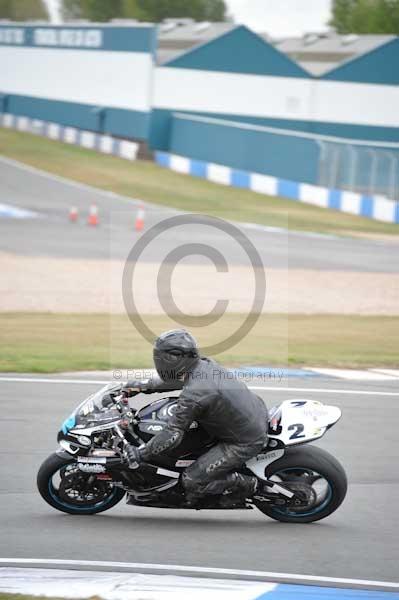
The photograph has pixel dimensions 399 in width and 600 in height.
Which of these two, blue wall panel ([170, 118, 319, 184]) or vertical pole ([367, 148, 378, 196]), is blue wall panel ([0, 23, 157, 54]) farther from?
vertical pole ([367, 148, 378, 196])

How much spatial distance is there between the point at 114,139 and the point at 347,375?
4283 cm

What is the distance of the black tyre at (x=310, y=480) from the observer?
7661 millimetres

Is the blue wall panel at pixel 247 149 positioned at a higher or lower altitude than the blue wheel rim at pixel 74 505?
higher

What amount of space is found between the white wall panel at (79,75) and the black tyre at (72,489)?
4699 centimetres

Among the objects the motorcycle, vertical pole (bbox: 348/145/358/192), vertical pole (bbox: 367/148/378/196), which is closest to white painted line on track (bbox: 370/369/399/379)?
the motorcycle

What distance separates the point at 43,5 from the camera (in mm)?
138000

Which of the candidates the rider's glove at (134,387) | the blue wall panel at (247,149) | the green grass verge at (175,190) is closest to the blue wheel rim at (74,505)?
the rider's glove at (134,387)

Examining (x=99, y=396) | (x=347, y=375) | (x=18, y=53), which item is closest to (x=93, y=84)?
(x=18, y=53)

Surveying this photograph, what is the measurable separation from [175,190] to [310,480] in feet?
116

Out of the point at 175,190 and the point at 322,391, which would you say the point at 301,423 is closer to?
the point at 322,391

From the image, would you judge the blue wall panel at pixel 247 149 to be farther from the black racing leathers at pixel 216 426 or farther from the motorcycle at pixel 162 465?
the black racing leathers at pixel 216 426

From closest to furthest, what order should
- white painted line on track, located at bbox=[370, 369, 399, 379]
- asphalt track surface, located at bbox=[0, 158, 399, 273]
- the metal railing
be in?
white painted line on track, located at bbox=[370, 369, 399, 379] → asphalt track surface, located at bbox=[0, 158, 399, 273] → the metal railing

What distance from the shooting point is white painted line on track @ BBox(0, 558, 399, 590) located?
656 centimetres

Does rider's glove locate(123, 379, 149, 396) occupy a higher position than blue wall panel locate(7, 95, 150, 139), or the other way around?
blue wall panel locate(7, 95, 150, 139)
